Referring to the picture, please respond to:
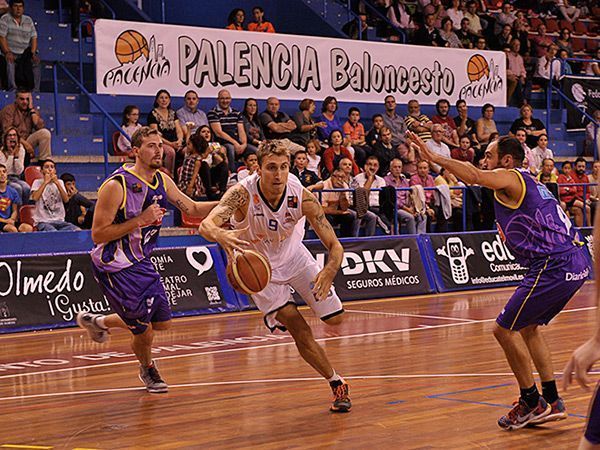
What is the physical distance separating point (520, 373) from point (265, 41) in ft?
38.5

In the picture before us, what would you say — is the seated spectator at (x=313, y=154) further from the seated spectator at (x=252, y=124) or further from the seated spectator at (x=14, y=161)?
the seated spectator at (x=14, y=161)

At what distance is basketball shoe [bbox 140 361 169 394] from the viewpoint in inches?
336

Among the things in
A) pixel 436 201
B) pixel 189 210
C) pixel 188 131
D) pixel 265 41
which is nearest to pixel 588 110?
pixel 436 201

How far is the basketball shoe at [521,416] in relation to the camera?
22.4 feet

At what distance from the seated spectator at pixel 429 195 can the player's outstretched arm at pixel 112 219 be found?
979 cm

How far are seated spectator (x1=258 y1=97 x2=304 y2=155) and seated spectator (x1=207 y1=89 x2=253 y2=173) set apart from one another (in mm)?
524

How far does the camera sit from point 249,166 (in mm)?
15430

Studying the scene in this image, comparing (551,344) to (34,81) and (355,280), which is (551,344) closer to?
(355,280)

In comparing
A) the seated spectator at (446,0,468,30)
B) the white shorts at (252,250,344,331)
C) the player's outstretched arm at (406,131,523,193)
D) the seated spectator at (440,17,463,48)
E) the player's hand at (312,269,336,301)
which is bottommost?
the white shorts at (252,250,344,331)

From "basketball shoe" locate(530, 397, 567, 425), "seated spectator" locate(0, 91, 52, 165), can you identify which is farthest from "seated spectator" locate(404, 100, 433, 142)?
"basketball shoe" locate(530, 397, 567, 425)

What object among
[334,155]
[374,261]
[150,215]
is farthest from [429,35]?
[150,215]

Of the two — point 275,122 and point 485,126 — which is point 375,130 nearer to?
point 275,122

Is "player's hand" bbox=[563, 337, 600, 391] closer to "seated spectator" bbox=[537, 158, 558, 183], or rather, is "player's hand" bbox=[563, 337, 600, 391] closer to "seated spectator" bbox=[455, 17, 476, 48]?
"seated spectator" bbox=[537, 158, 558, 183]

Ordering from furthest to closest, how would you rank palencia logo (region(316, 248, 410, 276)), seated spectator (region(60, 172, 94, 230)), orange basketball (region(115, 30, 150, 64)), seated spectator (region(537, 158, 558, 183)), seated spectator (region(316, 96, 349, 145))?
seated spectator (region(537, 158, 558, 183)) → seated spectator (region(316, 96, 349, 145)) → orange basketball (region(115, 30, 150, 64)) → palencia logo (region(316, 248, 410, 276)) → seated spectator (region(60, 172, 94, 230))
